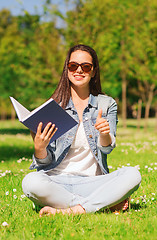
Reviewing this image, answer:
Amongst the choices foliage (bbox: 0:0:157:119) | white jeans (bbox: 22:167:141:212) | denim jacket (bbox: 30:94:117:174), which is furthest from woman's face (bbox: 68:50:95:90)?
foliage (bbox: 0:0:157:119)

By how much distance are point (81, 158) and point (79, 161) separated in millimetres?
41

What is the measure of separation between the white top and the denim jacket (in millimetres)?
80

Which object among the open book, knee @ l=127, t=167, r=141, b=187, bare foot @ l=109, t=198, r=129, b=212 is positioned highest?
the open book

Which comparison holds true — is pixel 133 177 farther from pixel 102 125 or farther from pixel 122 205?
pixel 102 125

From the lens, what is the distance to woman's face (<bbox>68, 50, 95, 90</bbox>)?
391 centimetres

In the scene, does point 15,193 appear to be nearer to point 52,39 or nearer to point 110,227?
point 110,227

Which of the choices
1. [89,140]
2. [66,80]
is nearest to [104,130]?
[89,140]

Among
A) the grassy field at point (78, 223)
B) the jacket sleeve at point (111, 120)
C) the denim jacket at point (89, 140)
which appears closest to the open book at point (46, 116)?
the denim jacket at point (89, 140)

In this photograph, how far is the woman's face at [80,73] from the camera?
391cm

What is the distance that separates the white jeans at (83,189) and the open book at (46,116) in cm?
56

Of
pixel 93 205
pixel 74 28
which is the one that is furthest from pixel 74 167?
pixel 74 28

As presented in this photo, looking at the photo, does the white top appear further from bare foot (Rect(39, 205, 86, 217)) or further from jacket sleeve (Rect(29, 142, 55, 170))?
bare foot (Rect(39, 205, 86, 217))

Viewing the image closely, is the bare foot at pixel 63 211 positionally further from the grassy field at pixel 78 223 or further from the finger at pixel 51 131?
the finger at pixel 51 131

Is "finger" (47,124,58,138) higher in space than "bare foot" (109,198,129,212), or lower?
higher
